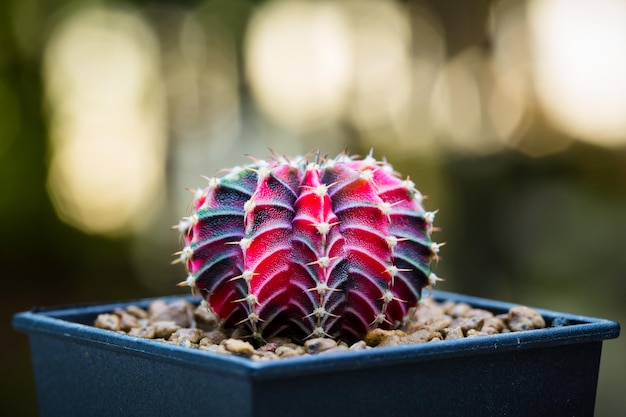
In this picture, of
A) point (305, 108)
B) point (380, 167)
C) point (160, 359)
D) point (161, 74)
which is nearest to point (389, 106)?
point (305, 108)

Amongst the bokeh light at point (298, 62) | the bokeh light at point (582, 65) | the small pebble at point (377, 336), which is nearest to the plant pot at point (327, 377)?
the small pebble at point (377, 336)

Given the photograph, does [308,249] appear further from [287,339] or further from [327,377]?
[327,377]

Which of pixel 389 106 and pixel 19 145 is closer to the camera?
pixel 19 145

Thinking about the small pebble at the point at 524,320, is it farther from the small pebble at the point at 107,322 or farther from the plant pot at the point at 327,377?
the small pebble at the point at 107,322

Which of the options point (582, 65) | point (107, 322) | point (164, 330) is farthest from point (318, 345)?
point (582, 65)

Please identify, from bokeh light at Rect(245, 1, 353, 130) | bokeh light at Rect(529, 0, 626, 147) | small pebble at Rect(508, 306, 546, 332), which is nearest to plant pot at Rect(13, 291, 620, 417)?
small pebble at Rect(508, 306, 546, 332)

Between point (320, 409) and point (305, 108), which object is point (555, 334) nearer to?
point (320, 409)
